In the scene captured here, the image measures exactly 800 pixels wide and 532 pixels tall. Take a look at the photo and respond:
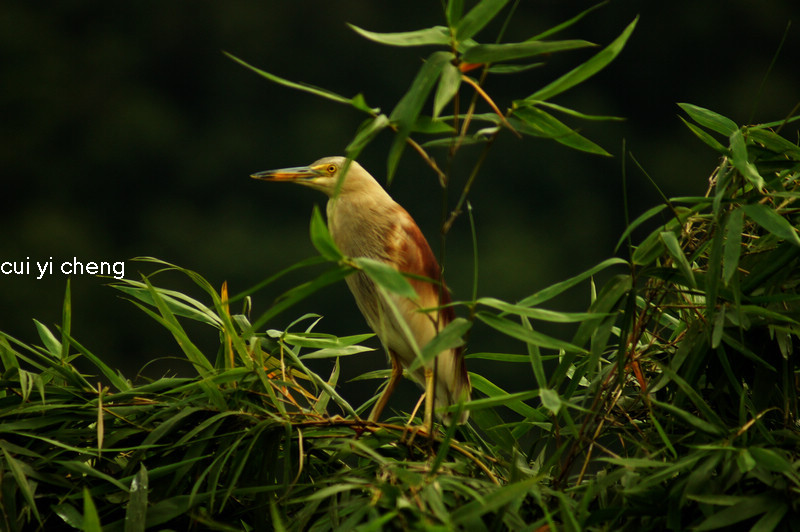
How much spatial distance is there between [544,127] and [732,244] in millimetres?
145

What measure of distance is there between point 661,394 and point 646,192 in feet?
9.39

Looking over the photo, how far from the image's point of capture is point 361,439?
54 centimetres

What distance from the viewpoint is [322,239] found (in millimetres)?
393

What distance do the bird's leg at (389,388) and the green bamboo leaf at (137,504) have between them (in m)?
0.23

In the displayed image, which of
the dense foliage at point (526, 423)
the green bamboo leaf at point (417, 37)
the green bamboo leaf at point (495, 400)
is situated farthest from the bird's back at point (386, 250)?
the green bamboo leaf at point (417, 37)

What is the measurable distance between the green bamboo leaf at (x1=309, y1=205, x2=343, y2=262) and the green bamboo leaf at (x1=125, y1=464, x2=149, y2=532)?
217 millimetres

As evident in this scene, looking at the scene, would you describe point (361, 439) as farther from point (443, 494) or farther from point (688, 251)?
point (688, 251)

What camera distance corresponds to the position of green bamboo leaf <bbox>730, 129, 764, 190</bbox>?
1.62ft

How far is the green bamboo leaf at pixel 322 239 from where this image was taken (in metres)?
0.39

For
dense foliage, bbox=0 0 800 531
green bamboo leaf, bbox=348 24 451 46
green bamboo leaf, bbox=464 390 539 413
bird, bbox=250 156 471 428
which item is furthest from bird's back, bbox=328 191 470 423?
green bamboo leaf, bbox=348 24 451 46

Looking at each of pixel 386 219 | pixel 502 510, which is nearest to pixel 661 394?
pixel 502 510

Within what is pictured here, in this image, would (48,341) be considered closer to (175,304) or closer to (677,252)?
(175,304)

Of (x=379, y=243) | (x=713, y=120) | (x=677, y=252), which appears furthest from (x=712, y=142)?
(x=379, y=243)

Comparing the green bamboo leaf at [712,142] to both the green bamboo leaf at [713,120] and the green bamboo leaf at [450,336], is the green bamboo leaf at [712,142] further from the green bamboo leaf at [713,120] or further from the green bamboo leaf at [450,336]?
the green bamboo leaf at [450,336]
